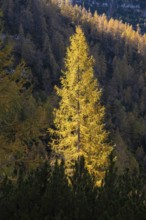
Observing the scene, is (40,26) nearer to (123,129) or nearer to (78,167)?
(123,129)

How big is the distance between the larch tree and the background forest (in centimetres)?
153

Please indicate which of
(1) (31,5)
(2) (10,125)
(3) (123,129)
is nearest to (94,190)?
(2) (10,125)

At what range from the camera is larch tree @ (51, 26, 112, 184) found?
16578 mm

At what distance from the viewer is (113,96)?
127 meters

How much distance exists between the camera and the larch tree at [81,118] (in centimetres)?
1658

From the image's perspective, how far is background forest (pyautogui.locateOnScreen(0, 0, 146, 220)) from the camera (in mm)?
6238

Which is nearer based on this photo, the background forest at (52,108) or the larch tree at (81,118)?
the background forest at (52,108)

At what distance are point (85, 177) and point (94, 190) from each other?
0.51 meters

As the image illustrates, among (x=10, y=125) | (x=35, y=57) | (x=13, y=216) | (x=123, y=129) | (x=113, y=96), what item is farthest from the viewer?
(x=113, y=96)

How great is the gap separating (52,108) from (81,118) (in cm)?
3242

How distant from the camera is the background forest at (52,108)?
6238mm

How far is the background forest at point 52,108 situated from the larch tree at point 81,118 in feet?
5.02

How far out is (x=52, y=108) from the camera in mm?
49062

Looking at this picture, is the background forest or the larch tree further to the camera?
the larch tree
